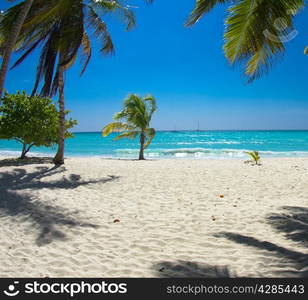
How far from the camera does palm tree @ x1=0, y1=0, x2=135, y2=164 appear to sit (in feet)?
27.2

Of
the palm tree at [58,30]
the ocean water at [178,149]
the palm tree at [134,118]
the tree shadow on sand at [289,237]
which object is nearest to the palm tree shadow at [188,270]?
the tree shadow on sand at [289,237]

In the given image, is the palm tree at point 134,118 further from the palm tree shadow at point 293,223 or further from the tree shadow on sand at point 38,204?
the palm tree shadow at point 293,223

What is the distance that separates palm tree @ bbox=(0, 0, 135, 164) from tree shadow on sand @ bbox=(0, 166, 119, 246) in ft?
9.89

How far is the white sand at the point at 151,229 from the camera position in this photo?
2895mm

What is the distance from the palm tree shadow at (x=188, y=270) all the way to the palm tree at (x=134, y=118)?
14.5m

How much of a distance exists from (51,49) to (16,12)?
1.53 metres

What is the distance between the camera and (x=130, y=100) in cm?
1742

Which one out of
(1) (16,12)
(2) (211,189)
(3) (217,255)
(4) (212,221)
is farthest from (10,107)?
(3) (217,255)

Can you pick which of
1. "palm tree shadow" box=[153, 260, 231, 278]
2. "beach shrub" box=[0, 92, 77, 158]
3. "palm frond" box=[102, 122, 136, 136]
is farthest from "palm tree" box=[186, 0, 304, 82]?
"palm frond" box=[102, 122, 136, 136]

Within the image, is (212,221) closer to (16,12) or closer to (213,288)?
(213,288)

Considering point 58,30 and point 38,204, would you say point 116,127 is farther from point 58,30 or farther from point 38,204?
point 38,204

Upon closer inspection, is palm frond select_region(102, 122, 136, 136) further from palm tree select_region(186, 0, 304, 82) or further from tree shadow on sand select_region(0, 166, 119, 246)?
palm tree select_region(186, 0, 304, 82)

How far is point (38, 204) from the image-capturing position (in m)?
5.15

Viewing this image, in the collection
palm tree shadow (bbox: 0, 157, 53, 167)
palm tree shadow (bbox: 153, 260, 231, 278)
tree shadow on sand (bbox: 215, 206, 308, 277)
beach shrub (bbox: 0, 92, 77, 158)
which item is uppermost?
beach shrub (bbox: 0, 92, 77, 158)
